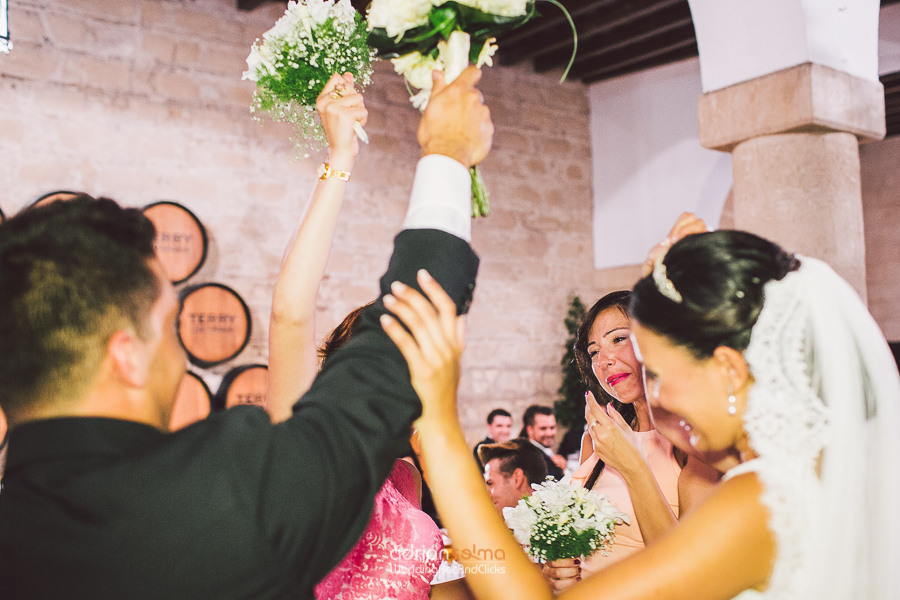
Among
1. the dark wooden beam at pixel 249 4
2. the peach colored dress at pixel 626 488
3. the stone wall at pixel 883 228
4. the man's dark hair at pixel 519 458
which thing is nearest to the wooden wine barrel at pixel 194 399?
the man's dark hair at pixel 519 458

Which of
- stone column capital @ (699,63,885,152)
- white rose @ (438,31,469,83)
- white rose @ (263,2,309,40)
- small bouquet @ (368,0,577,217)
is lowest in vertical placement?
white rose @ (438,31,469,83)

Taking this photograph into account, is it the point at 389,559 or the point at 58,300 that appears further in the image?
the point at 389,559

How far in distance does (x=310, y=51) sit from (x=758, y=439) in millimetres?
1211

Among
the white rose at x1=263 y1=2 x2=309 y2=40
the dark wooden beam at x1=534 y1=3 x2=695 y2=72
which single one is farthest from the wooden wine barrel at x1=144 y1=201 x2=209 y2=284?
the dark wooden beam at x1=534 y1=3 x2=695 y2=72

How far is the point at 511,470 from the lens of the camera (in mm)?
3629

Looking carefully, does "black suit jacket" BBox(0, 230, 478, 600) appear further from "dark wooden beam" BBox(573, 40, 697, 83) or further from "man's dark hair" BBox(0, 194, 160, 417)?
"dark wooden beam" BBox(573, 40, 697, 83)

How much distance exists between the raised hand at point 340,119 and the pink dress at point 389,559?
842mm

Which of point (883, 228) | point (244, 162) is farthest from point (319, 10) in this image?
point (883, 228)

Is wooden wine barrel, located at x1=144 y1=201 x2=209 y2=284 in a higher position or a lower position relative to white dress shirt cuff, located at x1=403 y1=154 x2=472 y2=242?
Result: higher

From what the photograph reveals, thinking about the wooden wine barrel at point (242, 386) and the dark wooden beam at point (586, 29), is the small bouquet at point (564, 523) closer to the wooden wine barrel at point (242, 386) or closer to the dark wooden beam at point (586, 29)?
the wooden wine barrel at point (242, 386)

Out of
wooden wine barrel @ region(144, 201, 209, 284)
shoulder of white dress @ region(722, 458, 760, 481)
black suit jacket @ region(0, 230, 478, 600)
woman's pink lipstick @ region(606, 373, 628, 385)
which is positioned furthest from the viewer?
wooden wine barrel @ region(144, 201, 209, 284)

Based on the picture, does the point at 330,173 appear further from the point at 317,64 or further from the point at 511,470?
the point at 511,470

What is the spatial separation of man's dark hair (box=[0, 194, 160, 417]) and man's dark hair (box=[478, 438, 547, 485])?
2.96 metres

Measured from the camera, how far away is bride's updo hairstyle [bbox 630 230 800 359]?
1258mm
